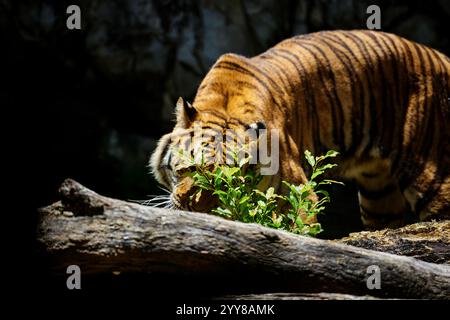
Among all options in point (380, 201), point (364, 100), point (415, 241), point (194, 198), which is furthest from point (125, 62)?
point (415, 241)

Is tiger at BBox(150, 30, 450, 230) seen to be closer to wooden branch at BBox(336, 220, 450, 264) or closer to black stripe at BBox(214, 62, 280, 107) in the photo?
black stripe at BBox(214, 62, 280, 107)

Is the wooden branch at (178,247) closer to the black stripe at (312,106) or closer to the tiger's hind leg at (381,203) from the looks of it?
the black stripe at (312,106)

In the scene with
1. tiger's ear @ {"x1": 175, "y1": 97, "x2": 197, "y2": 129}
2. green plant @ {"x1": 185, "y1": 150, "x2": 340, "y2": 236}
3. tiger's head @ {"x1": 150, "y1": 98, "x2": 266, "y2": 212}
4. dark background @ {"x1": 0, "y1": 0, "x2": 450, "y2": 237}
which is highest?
dark background @ {"x1": 0, "y1": 0, "x2": 450, "y2": 237}

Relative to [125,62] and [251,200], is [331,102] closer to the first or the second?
[251,200]

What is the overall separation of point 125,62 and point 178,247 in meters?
5.87

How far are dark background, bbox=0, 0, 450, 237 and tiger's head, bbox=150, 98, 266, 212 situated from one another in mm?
3721

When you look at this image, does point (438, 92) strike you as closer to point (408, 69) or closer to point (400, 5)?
point (408, 69)

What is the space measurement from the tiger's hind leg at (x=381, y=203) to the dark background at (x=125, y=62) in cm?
187

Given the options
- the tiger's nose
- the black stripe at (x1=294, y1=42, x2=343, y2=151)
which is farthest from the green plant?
the black stripe at (x1=294, y1=42, x2=343, y2=151)

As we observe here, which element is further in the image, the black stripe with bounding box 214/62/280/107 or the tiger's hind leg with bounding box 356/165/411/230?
the tiger's hind leg with bounding box 356/165/411/230

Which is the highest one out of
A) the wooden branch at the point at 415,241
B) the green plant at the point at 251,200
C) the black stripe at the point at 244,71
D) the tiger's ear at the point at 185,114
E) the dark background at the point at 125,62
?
the dark background at the point at 125,62

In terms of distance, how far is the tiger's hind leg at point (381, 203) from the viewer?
18.4 feet

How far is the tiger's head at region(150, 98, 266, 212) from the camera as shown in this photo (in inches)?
145

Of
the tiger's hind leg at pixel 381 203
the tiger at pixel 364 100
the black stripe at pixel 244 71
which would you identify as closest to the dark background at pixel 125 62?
the tiger's hind leg at pixel 381 203
